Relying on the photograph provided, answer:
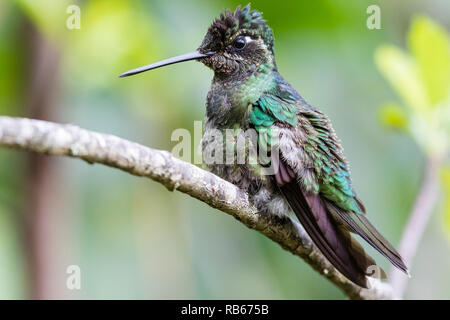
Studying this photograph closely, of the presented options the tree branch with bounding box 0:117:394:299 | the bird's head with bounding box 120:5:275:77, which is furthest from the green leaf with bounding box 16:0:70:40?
the tree branch with bounding box 0:117:394:299

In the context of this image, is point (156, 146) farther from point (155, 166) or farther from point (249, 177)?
point (155, 166)

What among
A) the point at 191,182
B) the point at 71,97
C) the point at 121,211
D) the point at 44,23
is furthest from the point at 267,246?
the point at 191,182

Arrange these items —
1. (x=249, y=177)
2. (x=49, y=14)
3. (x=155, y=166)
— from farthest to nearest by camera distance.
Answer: (x=49, y=14) < (x=249, y=177) < (x=155, y=166)

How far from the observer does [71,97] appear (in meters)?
5.02

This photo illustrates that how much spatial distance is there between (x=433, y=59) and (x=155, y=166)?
2293mm

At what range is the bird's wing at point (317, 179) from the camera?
3521 mm

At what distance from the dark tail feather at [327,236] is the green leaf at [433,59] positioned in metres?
1.05

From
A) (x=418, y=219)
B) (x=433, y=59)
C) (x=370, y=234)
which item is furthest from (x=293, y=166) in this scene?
(x=433, y=59)

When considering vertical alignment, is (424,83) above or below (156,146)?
below

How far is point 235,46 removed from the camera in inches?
165

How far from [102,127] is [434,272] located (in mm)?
3915

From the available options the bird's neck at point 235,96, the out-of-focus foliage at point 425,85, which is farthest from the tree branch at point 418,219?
the bird's neck at point 235,96

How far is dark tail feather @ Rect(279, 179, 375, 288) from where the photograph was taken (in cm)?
348

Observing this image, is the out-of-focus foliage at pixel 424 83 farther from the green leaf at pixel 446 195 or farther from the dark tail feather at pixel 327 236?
the dark tail feather at pixel 327 236
